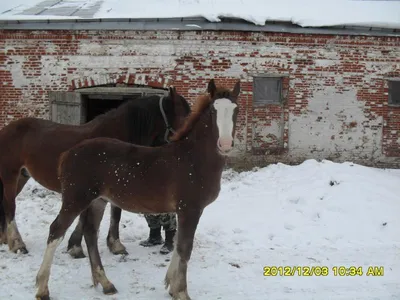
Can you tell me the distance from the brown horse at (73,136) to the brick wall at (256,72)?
5.25 metres

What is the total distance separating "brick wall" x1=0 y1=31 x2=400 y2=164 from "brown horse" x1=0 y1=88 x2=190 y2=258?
5.25 meters

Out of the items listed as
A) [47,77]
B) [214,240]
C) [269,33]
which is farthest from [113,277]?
[269,33]

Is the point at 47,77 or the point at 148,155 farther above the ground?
the point at 47,77

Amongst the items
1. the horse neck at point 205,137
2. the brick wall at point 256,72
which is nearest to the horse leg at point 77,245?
the horse neck at point 205,137

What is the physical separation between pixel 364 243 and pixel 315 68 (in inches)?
237

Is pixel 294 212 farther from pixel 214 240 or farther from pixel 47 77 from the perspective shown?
pixel 47 77

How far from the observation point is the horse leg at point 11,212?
5809 mm

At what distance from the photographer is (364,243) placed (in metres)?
6.28

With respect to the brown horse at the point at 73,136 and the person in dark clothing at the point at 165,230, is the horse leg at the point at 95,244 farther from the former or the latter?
the person in dark clothing at the point at 165,230

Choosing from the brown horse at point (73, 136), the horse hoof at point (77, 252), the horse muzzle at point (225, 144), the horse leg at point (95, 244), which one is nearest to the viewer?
the horse muzzle at point (225, 144)

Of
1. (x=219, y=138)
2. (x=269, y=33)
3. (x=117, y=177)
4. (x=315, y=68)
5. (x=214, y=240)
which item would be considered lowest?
(x=214, y=240)

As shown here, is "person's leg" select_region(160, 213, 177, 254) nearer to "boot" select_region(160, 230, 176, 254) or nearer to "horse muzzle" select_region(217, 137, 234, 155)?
"boot" select_region(160, 230, 176, 254)

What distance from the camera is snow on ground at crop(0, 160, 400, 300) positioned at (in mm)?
4691
